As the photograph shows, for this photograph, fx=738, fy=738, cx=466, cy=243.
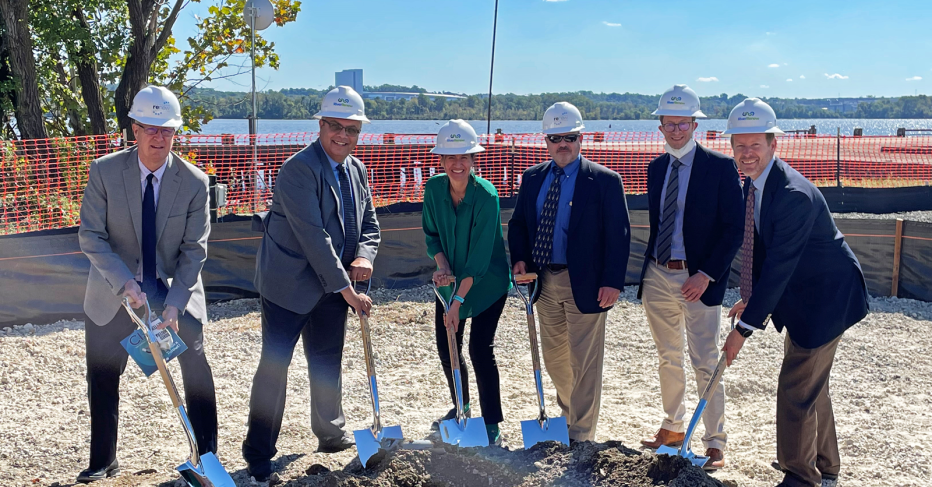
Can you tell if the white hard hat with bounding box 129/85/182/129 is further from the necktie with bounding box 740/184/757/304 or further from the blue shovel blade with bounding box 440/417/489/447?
the necktie with bounding box 740/184/757/304

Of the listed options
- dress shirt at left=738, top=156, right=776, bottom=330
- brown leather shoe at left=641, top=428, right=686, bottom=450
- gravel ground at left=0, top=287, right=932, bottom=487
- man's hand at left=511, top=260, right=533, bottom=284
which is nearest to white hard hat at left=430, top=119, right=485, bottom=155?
man's hand at left=511, top=260, right=533, bottom=284

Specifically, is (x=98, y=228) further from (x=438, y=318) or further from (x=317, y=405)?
(x=438, y=318)

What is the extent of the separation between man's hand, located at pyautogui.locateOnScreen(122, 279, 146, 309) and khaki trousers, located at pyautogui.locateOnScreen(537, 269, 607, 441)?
231 cm

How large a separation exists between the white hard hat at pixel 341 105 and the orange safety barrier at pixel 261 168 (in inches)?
89.6

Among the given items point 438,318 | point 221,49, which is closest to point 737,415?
point 438,318

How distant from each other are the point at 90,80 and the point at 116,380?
971 cm

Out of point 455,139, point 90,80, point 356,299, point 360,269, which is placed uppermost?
point 90,80

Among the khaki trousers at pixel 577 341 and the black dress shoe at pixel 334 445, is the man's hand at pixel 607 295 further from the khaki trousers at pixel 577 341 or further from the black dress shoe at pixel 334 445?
the black dress shoe at pixel 334 445

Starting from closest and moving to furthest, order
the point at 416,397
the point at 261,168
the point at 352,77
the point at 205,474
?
the point at 205,474
the point at 416,397
the point at 261,168
the point at 352,77

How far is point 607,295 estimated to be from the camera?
4.36 meters

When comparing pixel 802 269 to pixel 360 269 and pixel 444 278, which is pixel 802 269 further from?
pixel 360 269

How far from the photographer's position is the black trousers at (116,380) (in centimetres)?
402

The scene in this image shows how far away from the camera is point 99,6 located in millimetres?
11547

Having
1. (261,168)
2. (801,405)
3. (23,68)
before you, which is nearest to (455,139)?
(801,405)
